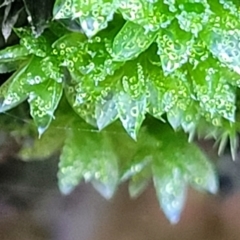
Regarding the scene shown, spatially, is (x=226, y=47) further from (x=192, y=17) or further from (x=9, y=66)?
(x=9, y=66)

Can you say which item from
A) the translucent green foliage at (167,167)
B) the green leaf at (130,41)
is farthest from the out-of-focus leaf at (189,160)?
the green leaf at (130,41)

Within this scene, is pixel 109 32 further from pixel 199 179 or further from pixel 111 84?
pixel 199 179

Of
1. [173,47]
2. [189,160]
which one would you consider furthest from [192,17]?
[189,160]

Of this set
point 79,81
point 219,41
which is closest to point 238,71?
point 219,41

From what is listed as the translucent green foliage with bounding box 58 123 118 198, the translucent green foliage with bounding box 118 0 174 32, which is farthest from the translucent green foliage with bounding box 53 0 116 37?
the translucent green foliage with bounding box 58 123 118 198

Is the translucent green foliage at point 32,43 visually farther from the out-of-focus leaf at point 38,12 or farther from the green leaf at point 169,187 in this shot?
the green leaf at point 169,187

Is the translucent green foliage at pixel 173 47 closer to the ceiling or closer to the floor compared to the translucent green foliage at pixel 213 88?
closer to the ceiling

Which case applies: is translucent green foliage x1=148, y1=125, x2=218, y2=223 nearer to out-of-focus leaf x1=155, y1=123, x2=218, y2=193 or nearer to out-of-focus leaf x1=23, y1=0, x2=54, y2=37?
out-of-focus leaf x1=155, y1=123, x2=218, y2=193
